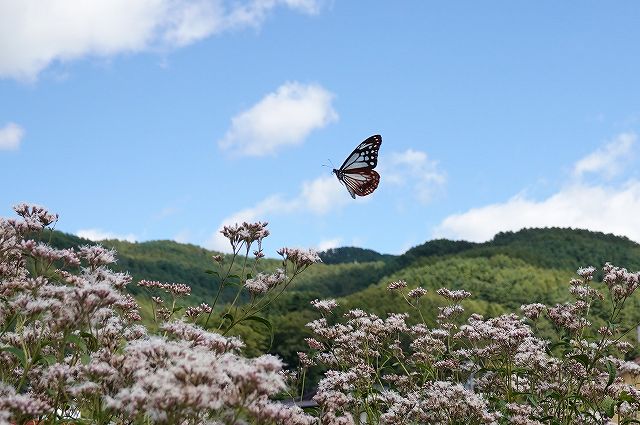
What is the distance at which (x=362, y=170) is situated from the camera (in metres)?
11.0

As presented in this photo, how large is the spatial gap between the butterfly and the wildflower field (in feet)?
5.49

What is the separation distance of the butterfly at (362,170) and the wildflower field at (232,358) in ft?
5.49

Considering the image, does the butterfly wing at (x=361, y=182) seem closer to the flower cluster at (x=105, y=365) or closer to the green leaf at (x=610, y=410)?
the green leaf at (x=610, y=410)

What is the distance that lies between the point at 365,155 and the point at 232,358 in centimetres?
726

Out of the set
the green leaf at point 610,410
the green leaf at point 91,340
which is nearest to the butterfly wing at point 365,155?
the green leaf at point 610,410

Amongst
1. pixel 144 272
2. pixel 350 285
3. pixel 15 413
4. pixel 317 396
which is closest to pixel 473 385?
pixel 317 396

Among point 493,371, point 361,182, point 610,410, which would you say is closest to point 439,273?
point 361,182

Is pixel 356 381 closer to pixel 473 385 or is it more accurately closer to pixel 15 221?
pixel 473 385

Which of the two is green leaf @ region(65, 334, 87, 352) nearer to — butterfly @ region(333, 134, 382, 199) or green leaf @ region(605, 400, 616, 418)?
green leaf @ region(605, 400, 616, 418)

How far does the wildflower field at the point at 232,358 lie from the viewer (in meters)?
3.66

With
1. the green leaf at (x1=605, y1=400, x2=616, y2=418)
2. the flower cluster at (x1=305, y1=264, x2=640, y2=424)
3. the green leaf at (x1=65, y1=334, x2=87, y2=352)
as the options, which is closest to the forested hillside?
the flower cluster at (x1=305, y1=264, x2=640, y2=424)

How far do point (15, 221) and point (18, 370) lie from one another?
1.33 m

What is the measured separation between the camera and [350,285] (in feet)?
430

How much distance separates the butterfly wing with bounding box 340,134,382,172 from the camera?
10.6 metres
